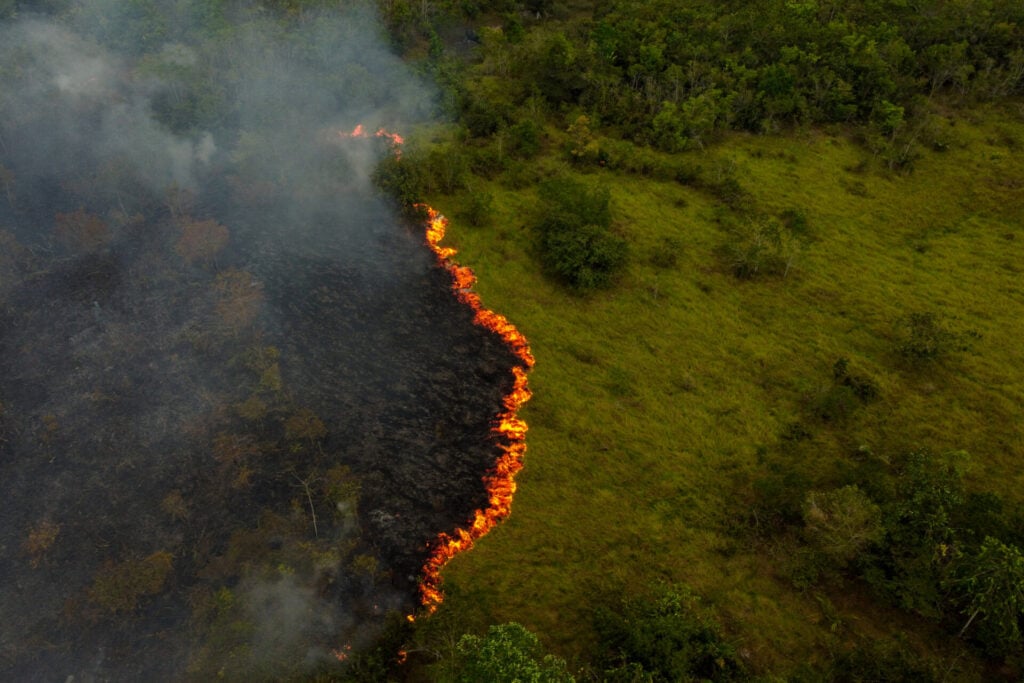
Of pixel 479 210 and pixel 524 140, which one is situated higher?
pixel 524 140

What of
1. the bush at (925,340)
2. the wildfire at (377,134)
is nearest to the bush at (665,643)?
the bush at (925,340)

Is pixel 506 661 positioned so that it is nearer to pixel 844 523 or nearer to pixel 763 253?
pixel 844 523

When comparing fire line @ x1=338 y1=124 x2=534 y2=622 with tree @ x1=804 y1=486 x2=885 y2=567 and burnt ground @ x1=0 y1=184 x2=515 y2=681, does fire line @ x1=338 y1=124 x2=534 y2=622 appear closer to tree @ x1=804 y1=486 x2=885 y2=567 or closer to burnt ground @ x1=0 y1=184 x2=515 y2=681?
burnt ground @ x1=0 y1=184 x2=515 y2=681

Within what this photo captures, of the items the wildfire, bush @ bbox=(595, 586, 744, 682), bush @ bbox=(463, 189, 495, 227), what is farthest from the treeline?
bush @ bbox=(595, 586, 744, 682)

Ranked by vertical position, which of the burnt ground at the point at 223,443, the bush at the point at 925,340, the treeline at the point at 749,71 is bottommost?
the burnt ground at the point at 223,443

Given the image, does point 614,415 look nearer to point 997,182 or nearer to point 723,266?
point 723,266

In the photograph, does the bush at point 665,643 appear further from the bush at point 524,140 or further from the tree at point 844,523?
the bush at point 524,140

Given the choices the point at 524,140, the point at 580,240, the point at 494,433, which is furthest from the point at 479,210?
the point at 494,433

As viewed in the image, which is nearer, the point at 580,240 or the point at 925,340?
the point at 925,340

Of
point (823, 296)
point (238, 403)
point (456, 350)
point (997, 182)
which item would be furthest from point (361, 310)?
point (997, 182)
